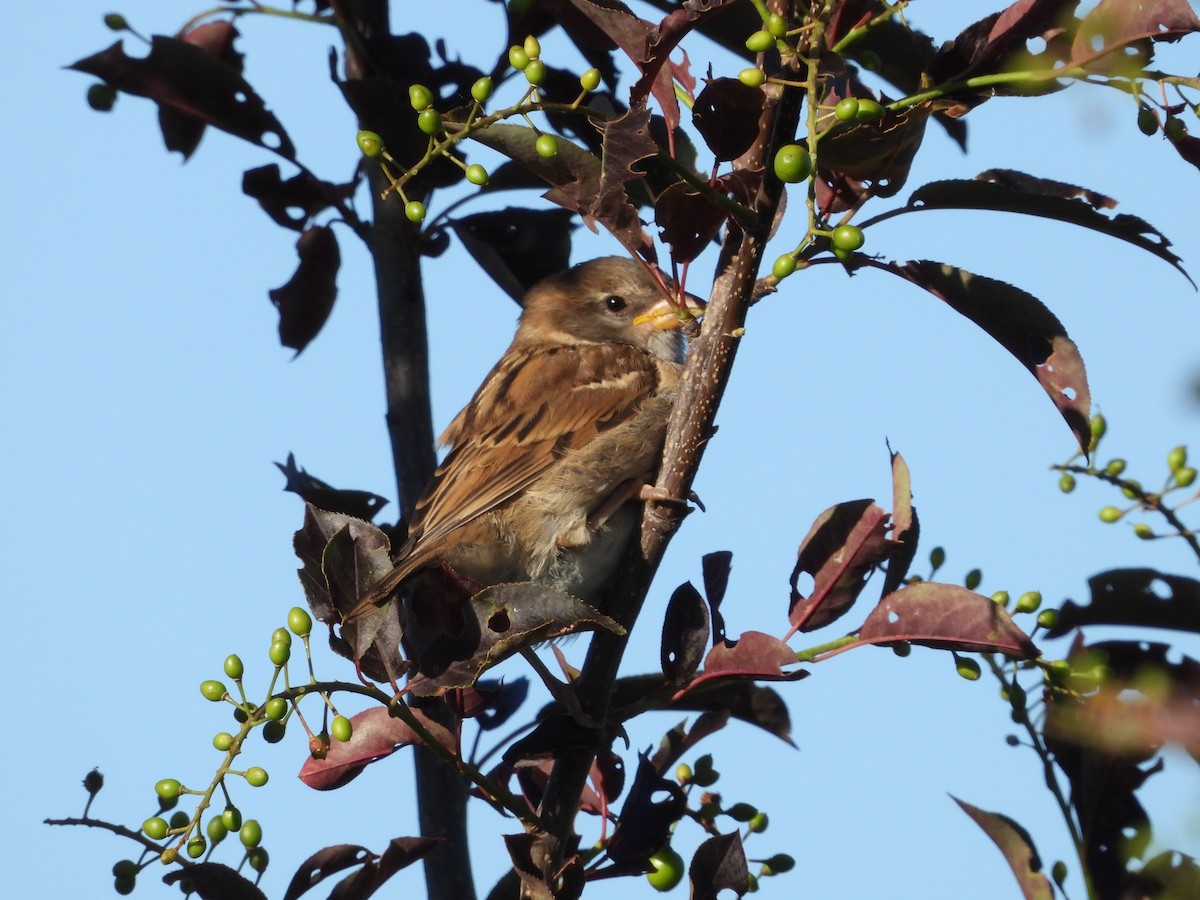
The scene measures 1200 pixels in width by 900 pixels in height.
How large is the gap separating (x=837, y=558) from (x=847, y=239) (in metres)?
0.62

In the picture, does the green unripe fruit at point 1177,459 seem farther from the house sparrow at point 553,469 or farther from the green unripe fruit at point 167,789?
the green unripe fruit at point 167,789

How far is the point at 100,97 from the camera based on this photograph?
140 inches

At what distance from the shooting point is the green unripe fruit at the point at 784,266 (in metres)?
2.14

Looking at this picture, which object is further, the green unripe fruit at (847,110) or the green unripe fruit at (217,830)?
the green unripe fruit at (217,830)

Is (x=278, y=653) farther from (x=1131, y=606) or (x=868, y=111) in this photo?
(x=1131, y=606)

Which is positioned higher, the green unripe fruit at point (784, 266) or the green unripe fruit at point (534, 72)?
the green unripe fruit at point (534, 72)

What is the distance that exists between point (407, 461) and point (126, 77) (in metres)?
1.15

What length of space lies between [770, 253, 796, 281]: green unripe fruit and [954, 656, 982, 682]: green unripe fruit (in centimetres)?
73

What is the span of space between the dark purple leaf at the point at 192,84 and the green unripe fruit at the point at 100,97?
1.6 inches

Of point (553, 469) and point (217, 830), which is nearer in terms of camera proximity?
point (217, 830)

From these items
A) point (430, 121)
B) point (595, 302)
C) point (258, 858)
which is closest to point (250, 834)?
point (258, 858)

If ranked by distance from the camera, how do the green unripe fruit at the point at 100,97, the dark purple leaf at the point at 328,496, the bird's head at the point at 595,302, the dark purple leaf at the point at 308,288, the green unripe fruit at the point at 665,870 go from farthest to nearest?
the bird's head at the point at 595,302, the dark purple leaf at the point at 308,288, the green unripe fruit at the point at 100,97, the dark purple leaf at the point at 328,496, the green unripe fruit at the point at 665,870

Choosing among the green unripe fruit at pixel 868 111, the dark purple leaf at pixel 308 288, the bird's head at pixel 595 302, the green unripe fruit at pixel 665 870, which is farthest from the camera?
the bird's head at pixel 595 302

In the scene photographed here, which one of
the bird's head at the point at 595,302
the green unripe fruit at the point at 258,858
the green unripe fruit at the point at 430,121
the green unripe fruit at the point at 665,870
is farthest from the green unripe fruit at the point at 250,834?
the bird's head at the point at 595,302
